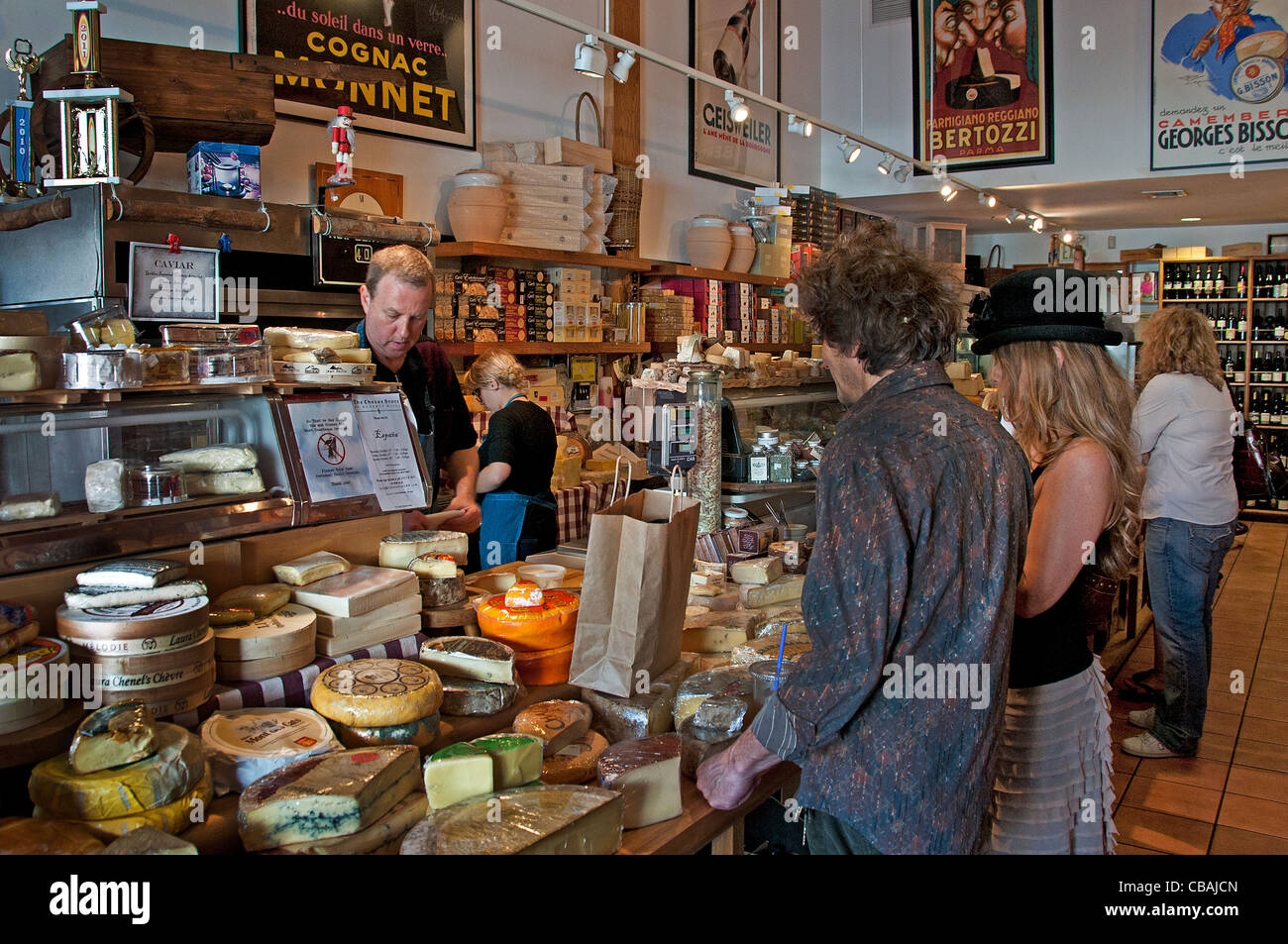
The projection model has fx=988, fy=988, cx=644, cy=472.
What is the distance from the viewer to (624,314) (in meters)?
6.45

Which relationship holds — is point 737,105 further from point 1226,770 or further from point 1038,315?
point 1226,770

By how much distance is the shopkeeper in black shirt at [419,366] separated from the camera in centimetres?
321

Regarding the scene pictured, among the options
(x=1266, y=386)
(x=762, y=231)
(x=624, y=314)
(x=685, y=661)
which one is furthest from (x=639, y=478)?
(x=1266, y=386)

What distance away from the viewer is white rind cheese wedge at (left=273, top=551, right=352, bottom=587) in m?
2.01

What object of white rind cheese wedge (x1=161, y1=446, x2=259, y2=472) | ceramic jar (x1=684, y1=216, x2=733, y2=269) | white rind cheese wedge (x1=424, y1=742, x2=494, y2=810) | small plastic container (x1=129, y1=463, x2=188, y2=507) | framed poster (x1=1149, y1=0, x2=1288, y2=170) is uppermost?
framed poster (x1=1149, y1=0, x2=1288, y2=170)

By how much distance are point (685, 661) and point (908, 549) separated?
961mm

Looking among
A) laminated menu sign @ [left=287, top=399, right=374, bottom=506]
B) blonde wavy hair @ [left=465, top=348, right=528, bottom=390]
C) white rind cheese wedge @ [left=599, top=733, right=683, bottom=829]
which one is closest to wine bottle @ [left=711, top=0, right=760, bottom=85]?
blonde wavy hair @ [left=465, top=348, right=528, bottom=390]

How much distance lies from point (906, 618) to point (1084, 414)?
0.94m

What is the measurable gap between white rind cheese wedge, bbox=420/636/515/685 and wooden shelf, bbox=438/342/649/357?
104 inches

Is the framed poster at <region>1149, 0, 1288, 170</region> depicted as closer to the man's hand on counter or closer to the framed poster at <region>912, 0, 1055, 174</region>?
the framed poster at <region>912, 0, 1055, 174</region>

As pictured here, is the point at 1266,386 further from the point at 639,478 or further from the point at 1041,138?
the point at 639,478

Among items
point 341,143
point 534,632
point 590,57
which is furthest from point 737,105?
point 534,632

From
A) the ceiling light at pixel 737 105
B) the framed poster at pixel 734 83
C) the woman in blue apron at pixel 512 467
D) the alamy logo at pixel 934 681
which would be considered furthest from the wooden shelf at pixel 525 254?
the alamy logo at pixel 934 681

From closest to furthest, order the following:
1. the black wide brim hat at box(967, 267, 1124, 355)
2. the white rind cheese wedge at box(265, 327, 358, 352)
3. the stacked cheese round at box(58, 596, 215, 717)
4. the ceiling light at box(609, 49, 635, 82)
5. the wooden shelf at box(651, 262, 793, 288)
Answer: the stacked cheese round at box(58, 596, 215, 717) → the black wide brim hat at box(967, 267, 1124, 355) → the white rind cheese wedge at box(265, 327, 358, 352) → the ceiling light at box(609, 49, 635, 82) → the wooden shelf at box(651, 262, 793, 288)
